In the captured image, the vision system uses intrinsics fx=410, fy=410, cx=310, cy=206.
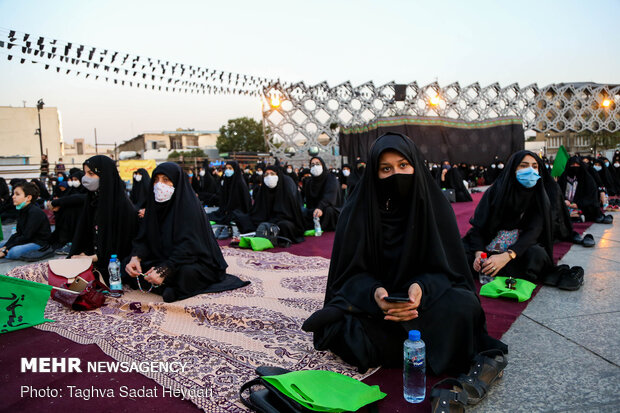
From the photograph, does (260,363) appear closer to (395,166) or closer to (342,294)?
(342,294)

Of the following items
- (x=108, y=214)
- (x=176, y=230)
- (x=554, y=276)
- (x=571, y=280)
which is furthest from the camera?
(x=108, y=214)

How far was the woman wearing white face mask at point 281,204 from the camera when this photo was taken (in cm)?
599

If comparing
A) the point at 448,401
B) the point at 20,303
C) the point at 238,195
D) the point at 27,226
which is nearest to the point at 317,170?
the point at 238,195

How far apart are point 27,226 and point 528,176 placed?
6005mm

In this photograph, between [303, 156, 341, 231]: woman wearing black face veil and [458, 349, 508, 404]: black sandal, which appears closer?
[458, 349, 508, 404]: black sandal

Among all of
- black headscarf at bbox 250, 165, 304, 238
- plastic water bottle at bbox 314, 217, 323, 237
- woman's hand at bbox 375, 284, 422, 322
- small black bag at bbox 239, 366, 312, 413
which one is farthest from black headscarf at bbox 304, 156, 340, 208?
small black bag at bbox 239, 366, 312, 413

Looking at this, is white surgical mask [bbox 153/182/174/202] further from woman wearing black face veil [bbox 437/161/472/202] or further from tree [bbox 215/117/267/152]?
tree [bbox 215/117/267/152]

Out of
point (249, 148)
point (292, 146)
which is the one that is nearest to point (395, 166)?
point (292, 146)

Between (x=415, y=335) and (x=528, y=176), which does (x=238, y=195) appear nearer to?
(x=528, y=176)

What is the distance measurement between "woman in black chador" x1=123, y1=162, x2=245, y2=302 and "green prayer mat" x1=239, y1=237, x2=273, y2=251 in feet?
6.04

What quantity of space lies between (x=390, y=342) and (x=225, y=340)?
0.98 meters

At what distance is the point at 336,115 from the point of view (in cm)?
2014

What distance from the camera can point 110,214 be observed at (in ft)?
11.8

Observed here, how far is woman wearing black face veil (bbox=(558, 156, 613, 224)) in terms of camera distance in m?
6.39
